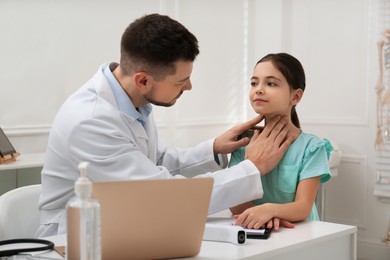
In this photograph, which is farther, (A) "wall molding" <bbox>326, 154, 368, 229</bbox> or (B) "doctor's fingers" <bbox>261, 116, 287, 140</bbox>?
(A) "wall molding" <bbox>326, 154, 368, 229</bbox>

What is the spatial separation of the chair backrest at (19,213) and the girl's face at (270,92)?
30.4 inches

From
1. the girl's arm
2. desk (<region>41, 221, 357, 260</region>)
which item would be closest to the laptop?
desk (<region>41, 221, 357, 260</region>)

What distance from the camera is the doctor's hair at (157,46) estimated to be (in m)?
1.98

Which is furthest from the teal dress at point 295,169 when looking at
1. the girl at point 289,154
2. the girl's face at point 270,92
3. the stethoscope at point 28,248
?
the stethoscope at point 28,248

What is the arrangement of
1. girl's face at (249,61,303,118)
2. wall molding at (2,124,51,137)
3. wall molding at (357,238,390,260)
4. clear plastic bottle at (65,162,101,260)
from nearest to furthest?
clear plastic bottle at (65,162,101,260)
girl's face at (249,61,303,118)
wall molding at (2,124,51,137)
wall molding at (357,238,390,260)

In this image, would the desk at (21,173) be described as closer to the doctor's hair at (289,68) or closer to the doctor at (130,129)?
the doctor at (130,129)

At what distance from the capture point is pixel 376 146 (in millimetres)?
4258

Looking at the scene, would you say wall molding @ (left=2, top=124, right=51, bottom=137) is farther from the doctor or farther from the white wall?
the doctor

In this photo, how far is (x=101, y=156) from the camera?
188 centimetres

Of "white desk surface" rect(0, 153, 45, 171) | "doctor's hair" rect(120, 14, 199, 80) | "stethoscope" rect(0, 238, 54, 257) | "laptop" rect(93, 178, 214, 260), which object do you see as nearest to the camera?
"laptop" rect(93, 178, 214, 260)

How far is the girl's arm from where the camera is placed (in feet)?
6.21

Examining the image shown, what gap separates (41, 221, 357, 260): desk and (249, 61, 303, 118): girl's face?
42 centimetres

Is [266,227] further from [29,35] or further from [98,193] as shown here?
[29,35]

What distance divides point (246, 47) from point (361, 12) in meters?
0.93
